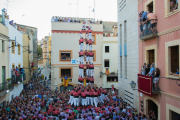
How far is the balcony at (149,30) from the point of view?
41.4ft

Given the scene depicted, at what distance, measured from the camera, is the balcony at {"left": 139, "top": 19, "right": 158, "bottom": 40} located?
12.6m

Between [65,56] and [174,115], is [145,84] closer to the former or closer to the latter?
[174,115]

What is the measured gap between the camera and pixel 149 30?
1319cm

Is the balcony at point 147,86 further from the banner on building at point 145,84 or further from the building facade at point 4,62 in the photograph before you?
the building facade at point 4,62

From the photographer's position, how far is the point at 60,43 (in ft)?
93.1

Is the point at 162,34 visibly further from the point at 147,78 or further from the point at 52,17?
the point at 52,17

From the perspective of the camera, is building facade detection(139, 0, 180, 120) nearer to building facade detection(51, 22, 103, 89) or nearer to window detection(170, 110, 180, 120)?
window detection(170, 110, 180, 120)

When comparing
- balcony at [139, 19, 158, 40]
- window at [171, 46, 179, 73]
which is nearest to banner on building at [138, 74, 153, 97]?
window at [171, 46, 179, 73]

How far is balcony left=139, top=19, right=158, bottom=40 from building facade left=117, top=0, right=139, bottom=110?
87.5 inches

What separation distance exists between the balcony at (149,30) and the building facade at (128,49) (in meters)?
2.22

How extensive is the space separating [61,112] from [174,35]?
10339 mm

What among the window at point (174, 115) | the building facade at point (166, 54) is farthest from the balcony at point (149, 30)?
the window at point (174, 115)

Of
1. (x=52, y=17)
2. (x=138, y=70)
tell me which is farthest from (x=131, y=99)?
(x=52, y=17)

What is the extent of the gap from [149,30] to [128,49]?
17.2ft
